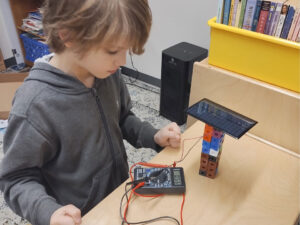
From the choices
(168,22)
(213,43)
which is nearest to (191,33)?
(168,22)

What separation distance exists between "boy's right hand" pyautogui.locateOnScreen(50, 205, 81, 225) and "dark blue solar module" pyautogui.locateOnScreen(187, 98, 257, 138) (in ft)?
1.18

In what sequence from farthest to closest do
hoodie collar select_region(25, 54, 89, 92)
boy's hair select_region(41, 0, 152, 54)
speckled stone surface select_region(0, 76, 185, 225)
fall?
speckled stone surface select_region(0, 76, 185, 225) < hoodie collar select_region(25, 54, 89, 92) < boy's hair select_region(41, 0, 152, 54)

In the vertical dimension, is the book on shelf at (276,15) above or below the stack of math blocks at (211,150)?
above

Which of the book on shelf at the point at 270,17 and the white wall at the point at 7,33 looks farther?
the white wall at the point at 7,33

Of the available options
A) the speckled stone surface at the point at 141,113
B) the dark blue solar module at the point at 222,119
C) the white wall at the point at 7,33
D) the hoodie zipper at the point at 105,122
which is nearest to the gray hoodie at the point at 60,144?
the hoodie zipper at the point at 105,122

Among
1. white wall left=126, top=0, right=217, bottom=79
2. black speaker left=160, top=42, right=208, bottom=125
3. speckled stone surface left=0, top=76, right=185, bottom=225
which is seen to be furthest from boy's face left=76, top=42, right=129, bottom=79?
white wall left=126, top=0, right=217, bottom=79

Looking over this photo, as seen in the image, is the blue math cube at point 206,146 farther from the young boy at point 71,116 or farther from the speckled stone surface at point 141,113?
the speckled stone surface at point 141,113

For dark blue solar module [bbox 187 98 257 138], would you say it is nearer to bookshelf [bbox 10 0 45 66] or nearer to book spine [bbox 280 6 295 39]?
book spine [bbox 280 6 295 39]

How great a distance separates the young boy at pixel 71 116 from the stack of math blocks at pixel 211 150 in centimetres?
12

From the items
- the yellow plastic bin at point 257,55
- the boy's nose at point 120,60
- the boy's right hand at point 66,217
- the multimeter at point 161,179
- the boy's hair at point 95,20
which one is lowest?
the multimeter at point 161,179

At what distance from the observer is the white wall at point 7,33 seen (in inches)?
96.2

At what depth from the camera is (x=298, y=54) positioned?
2.79ft

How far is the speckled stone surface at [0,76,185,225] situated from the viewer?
1428 millimetres

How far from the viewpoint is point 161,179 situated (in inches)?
29.0
